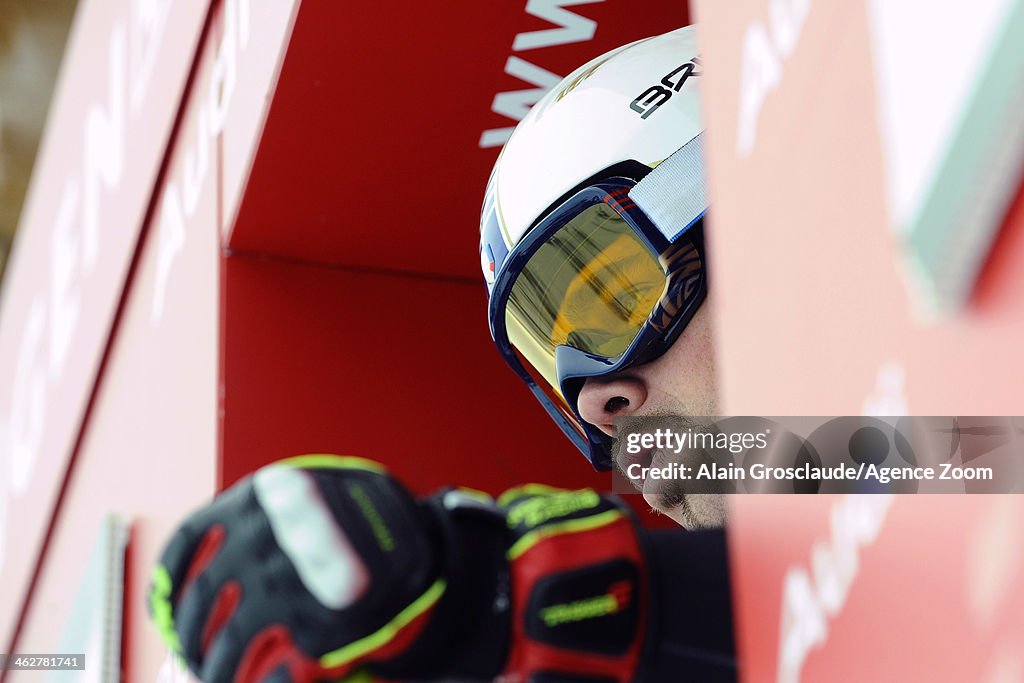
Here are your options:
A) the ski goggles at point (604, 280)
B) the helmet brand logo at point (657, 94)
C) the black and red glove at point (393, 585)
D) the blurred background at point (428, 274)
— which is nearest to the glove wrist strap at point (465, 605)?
the black and red glove at point (393, 585)

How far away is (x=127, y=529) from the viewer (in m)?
1.44

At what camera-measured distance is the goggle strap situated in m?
1.02

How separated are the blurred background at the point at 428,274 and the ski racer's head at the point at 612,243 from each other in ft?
0.14

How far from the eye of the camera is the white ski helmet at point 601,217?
3.43ft

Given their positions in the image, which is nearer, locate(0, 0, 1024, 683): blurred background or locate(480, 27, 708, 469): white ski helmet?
locate(0, 0, 1024, 683): blurred background

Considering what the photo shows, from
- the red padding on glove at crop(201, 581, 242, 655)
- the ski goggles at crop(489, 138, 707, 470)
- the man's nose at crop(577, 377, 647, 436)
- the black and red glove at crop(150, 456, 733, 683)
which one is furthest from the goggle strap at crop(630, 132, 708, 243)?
the red padding on glove at crop(201, 581, 242, 655)

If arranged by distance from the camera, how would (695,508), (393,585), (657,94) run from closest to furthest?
(393,585), (695,508), (657,94)

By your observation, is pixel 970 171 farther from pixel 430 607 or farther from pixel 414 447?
pixel 414 447

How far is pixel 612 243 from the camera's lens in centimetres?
109

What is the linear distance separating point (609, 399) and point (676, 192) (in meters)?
0.18

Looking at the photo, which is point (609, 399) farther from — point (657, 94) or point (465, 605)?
point (465, 605)

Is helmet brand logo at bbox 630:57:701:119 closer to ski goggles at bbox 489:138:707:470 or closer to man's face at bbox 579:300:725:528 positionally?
ski goggles at bbox 489:138:707:470

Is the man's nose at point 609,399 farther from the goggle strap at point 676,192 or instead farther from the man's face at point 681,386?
the goggle strap at point 676,192

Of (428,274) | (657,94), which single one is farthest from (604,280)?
(428,274)
